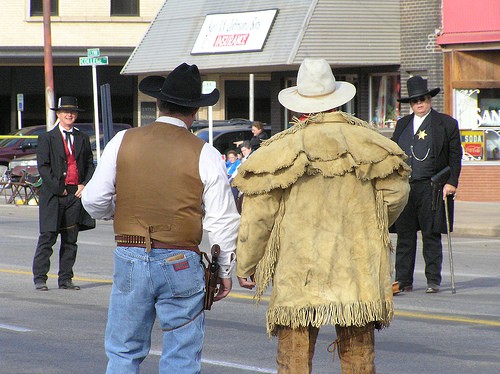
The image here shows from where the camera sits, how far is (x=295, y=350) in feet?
17.4

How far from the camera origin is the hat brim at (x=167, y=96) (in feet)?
17.7

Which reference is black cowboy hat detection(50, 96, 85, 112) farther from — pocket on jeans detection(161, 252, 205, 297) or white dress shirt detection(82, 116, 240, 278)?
pocket on jeans detection(161, 252, 205, 297)

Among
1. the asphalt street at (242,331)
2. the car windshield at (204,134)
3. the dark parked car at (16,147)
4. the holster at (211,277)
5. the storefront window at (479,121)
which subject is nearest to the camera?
the holster at (211,277)

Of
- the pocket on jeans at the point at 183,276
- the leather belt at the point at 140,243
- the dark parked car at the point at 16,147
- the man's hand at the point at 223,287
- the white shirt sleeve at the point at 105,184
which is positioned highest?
the dark parked car at the point at 16,147

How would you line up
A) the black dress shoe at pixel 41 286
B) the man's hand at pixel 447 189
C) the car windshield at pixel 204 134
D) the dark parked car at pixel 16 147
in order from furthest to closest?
the dark parked car at pixel 16 147 → the car windshield at pixel 204 134 → the black dress shoe at pixel 41 286 → the man's hand at pixel 447 189

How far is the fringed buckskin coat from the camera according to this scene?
5266 millimetres

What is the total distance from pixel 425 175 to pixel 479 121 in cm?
1296

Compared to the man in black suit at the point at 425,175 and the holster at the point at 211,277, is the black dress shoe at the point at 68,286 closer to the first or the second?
the man in black suit at the point at 425,175

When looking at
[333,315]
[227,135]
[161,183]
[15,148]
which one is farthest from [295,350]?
[15,148]

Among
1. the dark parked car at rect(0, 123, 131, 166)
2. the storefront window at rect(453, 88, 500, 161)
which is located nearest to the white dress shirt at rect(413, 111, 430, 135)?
the storefront window at rect(453, 88, 500, 161)

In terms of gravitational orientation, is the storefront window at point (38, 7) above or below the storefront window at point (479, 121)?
above

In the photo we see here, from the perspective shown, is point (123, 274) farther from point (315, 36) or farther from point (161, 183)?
point (315, 36)

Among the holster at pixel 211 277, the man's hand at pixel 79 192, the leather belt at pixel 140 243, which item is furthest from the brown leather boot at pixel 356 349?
the man's hand at pixel 79 192

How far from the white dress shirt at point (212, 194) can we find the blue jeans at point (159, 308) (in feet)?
0.58
